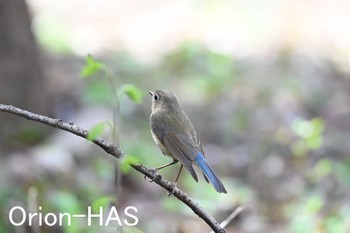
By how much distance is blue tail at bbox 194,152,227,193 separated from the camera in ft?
Result: 10.7

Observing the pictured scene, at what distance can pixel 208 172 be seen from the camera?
3.48m

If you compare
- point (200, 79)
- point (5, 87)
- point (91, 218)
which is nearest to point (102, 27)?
point (200, 79)

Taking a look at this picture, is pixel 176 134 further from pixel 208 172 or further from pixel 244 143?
pixel 244 143

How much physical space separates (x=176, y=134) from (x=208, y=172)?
27 centimetres

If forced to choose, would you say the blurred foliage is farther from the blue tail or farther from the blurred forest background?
the blue tail

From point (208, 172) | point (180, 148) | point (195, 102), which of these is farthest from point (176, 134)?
point (195, 102)

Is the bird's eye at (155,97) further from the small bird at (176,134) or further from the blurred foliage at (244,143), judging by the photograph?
the blurred foliage at (244,143)

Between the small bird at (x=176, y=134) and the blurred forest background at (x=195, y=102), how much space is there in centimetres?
31

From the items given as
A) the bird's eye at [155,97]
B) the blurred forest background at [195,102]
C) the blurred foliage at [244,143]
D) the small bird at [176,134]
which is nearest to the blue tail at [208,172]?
the small bird at [176,134]

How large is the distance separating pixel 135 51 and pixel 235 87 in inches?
76.2

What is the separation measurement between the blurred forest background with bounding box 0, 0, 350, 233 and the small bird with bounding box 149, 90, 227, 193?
31 cm

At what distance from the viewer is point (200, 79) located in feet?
31.7

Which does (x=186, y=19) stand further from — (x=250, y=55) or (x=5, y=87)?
(x=5, y=87)

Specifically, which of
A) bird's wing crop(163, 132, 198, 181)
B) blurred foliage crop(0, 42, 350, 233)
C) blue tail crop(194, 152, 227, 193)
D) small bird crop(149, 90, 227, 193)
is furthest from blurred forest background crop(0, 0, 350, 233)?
blue tail crop(194, 152, 227, 193)
